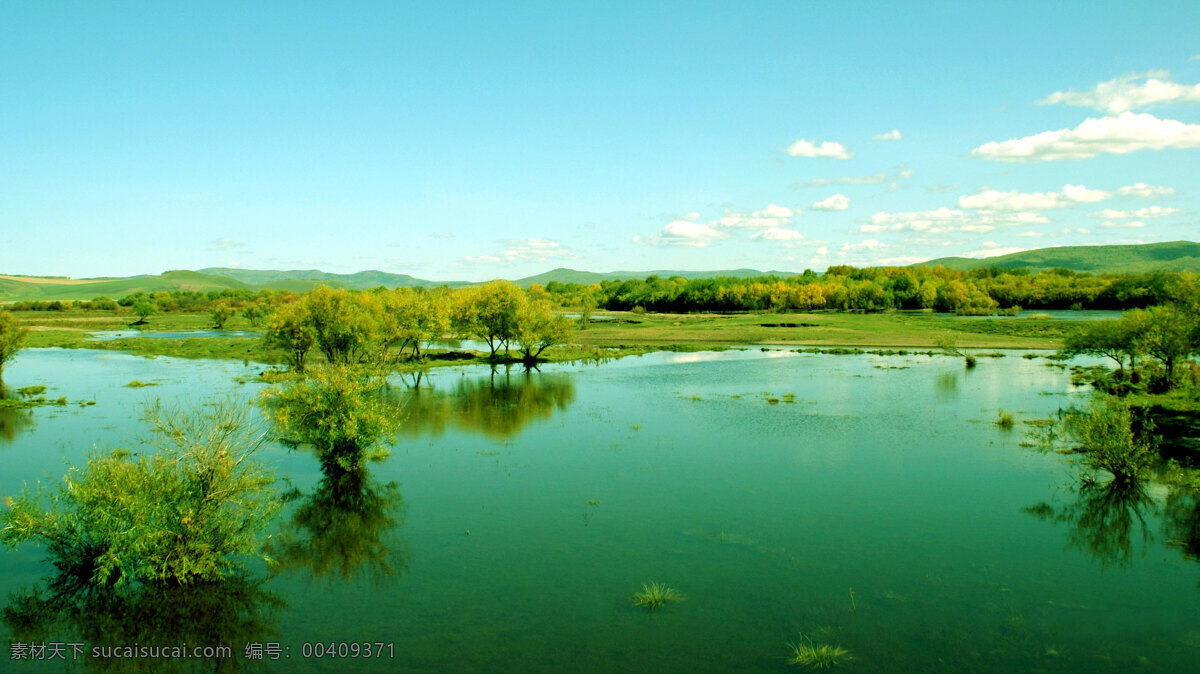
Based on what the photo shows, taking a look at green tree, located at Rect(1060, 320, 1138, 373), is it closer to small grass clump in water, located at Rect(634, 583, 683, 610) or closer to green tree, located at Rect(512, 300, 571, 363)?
small grass clump in water, located at Rect(634, 583, 683, 610)

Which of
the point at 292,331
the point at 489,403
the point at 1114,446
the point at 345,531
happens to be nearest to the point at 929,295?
the point at 489,403

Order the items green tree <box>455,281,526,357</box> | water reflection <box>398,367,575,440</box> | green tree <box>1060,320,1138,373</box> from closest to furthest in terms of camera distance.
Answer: water reflection <box>398,367,575,440</box>, green tree <box>1060,320,1138,373</box>, green tree <box>455,281,526,357</box>

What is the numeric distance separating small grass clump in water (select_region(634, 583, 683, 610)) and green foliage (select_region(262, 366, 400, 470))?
16.2 m

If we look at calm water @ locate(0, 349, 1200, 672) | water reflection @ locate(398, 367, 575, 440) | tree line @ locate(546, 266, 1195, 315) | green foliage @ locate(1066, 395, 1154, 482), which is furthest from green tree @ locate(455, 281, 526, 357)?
tree line @ locate(546, 266, 1195, 315)

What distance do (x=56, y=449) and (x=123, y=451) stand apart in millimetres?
6514

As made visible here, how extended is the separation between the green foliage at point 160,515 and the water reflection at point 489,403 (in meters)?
18.9

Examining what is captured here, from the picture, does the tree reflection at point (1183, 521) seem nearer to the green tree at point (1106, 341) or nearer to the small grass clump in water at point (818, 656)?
the small grass clump in water at point (818, 656)

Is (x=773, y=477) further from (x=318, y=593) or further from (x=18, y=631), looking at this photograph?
(x=18, y=631)

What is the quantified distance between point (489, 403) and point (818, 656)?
1469 inches

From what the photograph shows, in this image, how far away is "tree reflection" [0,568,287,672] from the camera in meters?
17.1

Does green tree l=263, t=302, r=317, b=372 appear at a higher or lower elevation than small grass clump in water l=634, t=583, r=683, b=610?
higher

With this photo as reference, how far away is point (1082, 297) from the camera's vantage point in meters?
153

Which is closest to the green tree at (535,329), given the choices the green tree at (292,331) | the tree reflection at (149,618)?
the green tree at (292,331)

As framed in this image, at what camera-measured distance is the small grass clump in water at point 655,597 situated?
19438 millimetres
